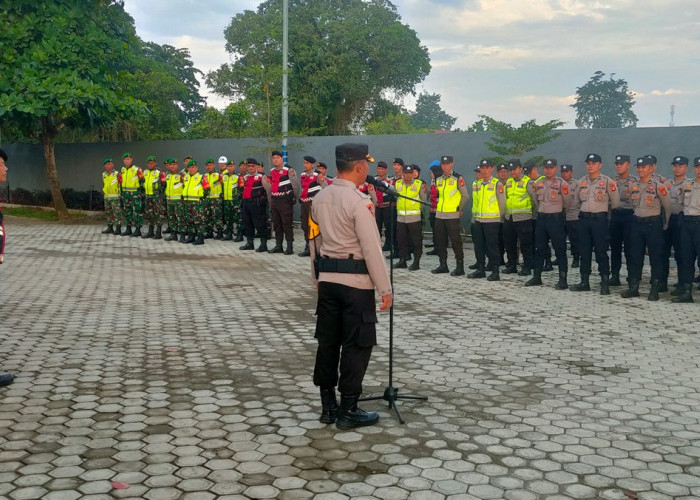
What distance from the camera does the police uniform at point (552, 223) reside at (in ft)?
32.2

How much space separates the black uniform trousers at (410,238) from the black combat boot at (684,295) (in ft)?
13.2

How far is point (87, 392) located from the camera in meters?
4.97

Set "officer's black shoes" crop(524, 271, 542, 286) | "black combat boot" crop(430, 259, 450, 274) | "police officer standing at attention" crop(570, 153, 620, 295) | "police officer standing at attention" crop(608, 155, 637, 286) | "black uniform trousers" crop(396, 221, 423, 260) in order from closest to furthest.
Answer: "police officer standing at attention" crop(570, 153, 620, 295) → "police officer standing at attention" crop(608, 155, 637, 286) → "officer's black shoes" crop(524, 271, 542, 286) → "black combat boot" crop(430, 259, 450, 274) → "black uniform trousers" crop(396, 221, 423, 260)

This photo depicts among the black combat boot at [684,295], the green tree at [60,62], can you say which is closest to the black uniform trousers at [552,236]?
the black combat boot at [684,295]

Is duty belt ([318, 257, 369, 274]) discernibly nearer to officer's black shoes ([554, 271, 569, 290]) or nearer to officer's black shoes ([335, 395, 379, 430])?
officer's black shoes ([335, 395, 379, 430])

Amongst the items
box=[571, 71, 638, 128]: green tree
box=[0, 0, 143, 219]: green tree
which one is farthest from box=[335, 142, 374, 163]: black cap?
box=[571, 71, 638, 128]: green tree

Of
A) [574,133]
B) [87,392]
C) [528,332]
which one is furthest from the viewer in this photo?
[574,133]

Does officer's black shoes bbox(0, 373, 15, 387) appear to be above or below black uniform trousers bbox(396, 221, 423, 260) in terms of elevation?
below

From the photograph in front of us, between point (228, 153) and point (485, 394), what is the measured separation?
16887 mm

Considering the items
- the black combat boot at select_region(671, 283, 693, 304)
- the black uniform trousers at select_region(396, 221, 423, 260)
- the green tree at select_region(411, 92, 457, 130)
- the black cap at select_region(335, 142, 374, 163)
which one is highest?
the green tree at select_region(411, 92, 457, 130)

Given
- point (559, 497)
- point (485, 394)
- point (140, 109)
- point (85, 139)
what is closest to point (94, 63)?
point (140, 109)

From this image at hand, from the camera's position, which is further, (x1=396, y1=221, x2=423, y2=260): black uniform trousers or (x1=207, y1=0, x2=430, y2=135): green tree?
(x1=207, y1=0, x2=430, y2=135): green tree

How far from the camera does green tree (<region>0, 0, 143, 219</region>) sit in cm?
1731

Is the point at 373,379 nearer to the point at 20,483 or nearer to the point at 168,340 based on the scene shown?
the point at 168,340
